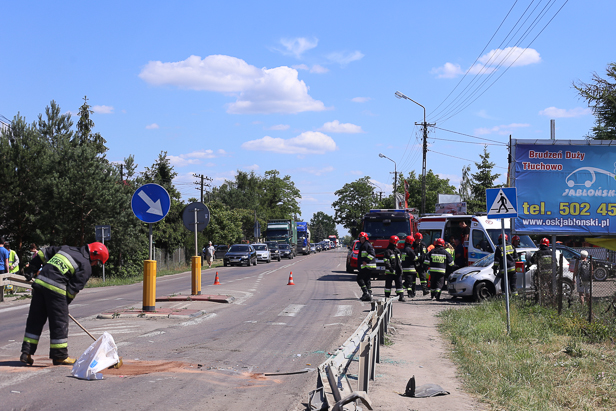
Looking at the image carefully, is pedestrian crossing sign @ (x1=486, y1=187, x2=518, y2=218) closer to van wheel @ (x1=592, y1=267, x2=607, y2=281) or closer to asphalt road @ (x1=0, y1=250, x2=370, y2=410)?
van wheel @ (x1=592, y1=267, x2=607, y2=281)

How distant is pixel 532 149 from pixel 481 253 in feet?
20.2

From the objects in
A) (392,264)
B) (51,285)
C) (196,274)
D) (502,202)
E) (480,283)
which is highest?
(502,202)

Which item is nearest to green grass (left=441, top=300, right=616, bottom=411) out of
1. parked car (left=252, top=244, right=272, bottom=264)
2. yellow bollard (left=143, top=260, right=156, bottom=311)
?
yellow bollard (left=143, top=260, right=156, bottom=311)

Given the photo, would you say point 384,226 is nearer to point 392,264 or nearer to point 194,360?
point 392,264

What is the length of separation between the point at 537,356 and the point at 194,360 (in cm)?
487

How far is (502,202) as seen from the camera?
11.5 m

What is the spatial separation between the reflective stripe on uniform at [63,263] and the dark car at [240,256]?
34.8 meters

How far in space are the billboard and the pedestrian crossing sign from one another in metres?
4.21

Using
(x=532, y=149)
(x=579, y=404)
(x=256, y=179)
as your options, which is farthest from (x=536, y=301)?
(x=256, y=179)

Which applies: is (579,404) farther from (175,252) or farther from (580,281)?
(175,252)

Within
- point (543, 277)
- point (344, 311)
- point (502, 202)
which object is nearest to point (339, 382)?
point (502, 202)

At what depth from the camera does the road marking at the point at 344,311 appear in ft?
43.7

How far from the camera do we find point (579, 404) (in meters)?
6.00

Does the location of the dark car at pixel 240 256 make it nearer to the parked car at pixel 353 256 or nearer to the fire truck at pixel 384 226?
the parked car at pixel 353 256
